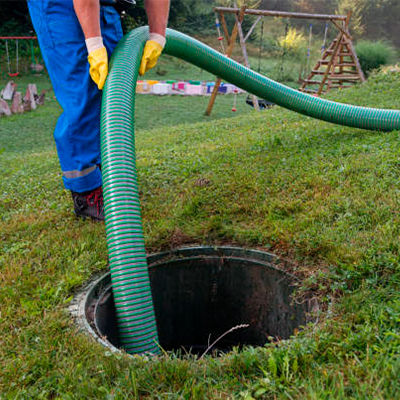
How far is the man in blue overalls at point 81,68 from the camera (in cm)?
256

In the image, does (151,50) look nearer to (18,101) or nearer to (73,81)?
(73,81)

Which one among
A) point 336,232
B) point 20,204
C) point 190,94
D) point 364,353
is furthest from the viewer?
point 190,94

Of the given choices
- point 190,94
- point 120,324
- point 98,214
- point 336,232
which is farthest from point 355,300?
point 190,94

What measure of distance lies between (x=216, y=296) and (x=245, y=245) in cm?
40

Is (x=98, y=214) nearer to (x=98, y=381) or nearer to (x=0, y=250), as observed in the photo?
(x=0, y=250)

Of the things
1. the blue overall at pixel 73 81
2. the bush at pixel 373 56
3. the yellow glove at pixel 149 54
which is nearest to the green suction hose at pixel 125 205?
the yellow glove at pixel 149 54

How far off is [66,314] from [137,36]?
178cm

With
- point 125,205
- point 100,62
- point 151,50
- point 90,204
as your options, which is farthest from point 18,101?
point 125,205

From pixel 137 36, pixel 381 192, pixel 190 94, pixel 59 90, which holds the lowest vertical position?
pixel 190 94

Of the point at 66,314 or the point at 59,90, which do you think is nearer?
the point at 66,314

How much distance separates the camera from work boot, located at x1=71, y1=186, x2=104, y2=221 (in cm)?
294

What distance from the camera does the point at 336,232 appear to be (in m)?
2.41

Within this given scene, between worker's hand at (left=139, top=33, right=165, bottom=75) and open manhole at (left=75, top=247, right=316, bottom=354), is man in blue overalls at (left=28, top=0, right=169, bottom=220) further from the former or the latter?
open manhole at (left=75, top=247, right=316, bottom=354)

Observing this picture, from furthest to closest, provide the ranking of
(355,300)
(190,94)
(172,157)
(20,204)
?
1. (190,94)
2. (172,157)
3. (20,204)
4. (355,300)
